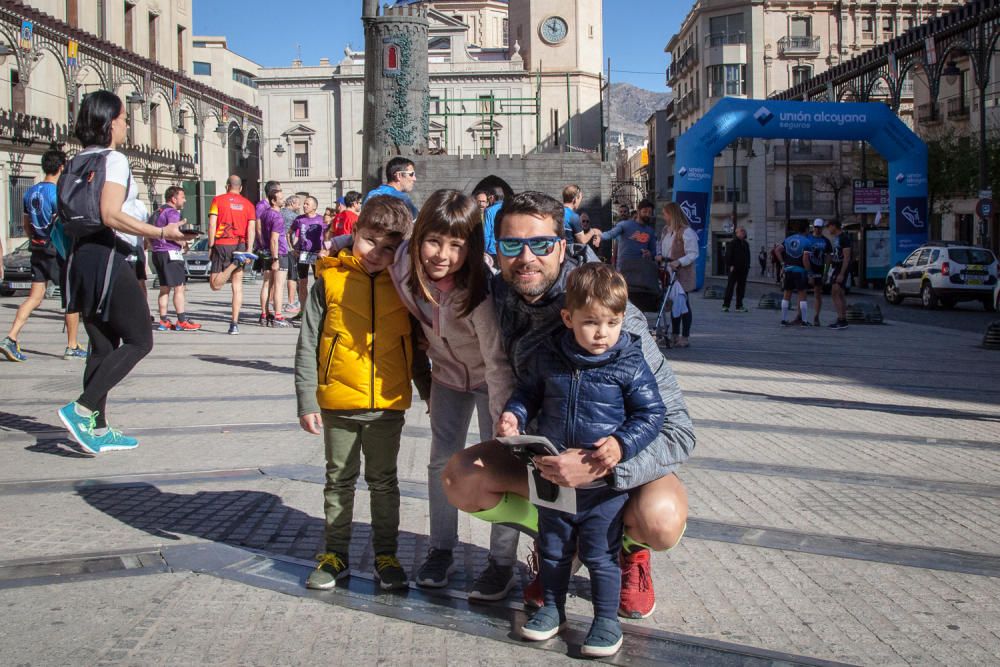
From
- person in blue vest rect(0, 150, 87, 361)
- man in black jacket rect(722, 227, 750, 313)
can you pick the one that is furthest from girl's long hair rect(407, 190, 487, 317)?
man in black jacket rect(722, 227, 750, 313)

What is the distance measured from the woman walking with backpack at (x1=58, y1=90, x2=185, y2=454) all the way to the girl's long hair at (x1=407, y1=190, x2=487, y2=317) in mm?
2762

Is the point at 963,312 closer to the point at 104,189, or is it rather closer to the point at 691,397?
the point at 691,397

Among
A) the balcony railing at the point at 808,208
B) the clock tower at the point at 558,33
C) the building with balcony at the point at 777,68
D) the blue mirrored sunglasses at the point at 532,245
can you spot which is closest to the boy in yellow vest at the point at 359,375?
the blue mirrored sunglasses at the point at 532,245

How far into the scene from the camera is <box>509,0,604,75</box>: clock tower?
268 ft

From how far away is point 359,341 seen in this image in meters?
3.94

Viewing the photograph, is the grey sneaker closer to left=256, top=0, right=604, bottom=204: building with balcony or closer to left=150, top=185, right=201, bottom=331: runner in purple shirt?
left=150, top=185, right=201, bottom=331: runner in purple shirt

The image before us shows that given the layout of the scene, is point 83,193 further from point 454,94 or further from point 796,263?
point 454,94

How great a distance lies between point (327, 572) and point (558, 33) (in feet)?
268

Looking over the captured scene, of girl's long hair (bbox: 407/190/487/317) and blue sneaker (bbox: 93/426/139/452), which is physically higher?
girl's long hair (bbox: 407/190/487/317)

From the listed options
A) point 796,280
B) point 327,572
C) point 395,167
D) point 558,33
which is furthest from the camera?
point 558,33

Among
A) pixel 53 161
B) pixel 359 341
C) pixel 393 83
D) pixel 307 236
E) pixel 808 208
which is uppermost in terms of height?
pixel 808 208

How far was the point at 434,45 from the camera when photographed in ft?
255

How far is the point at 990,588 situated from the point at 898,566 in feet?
1.16

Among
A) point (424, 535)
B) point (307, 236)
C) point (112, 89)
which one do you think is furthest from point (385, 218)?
point (112, 89)
